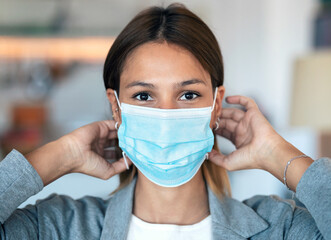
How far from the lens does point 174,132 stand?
4.43 feet

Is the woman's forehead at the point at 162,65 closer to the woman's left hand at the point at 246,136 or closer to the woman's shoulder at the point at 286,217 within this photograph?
the woman's left hand at the point at 246,136

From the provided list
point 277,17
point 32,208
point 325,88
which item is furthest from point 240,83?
point 32,208

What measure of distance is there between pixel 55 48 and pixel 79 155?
3.68 metres

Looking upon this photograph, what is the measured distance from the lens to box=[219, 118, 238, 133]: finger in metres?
1.60

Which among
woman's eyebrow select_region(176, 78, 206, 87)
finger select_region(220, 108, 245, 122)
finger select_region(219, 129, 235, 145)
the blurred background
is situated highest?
woman's eyebrow select_region(176, 78, 206, 87)

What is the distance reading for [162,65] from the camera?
140 centimetres

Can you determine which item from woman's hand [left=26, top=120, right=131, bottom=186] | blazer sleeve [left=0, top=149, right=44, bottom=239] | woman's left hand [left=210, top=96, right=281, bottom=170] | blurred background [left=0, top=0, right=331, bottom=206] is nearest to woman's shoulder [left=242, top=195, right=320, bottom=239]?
woman's left hand [left=210, top=96, right=281, bottom=170]

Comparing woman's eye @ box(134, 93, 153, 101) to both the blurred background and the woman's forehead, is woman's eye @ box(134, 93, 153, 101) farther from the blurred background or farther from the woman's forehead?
the blurred background

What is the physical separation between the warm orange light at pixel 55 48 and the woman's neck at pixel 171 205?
3.57 meters

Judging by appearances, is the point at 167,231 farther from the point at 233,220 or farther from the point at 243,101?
the point at 243,101

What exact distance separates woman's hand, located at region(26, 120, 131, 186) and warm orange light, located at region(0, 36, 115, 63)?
3.42 m

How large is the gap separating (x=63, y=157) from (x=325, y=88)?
176cm

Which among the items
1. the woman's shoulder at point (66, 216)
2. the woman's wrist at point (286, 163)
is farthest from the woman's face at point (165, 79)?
the woman's shoulder at point (66, 216)

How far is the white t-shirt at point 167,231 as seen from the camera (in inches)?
55.0
